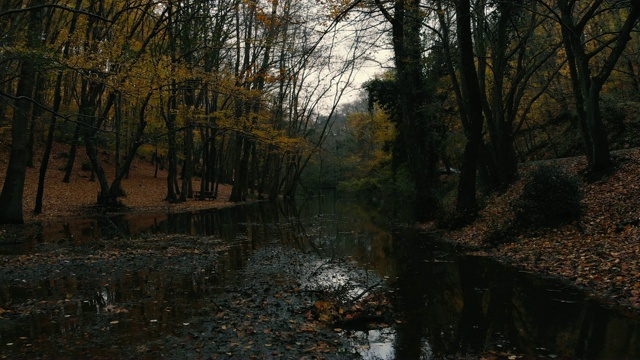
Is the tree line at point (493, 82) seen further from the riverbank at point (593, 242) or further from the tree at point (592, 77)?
the riverbank at point (593, 242)

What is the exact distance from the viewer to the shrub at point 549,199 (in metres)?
10.8

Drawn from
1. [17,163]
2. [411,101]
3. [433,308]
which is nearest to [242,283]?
[433,308]

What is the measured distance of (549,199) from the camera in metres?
11.0

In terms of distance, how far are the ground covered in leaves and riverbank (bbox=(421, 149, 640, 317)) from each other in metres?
3.70

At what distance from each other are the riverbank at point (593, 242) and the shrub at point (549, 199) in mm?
249

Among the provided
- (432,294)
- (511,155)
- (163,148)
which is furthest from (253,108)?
(432,294)

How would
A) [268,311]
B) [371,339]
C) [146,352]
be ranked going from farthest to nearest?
[268,311], [371,339], [146,352]

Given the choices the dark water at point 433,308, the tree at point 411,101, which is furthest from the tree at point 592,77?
the dark water at point 433,308

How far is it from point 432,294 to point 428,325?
164 centimetres

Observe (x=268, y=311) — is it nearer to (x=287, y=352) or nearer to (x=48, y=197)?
(x=287, y=352)

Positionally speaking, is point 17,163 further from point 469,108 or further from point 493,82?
point 493,82

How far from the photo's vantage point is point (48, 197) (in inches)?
914

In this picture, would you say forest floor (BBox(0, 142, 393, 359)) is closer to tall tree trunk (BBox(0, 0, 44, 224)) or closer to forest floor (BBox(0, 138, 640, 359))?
forest floor (BBox(0, 138, 640, 359))

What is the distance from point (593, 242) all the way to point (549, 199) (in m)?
1.93
